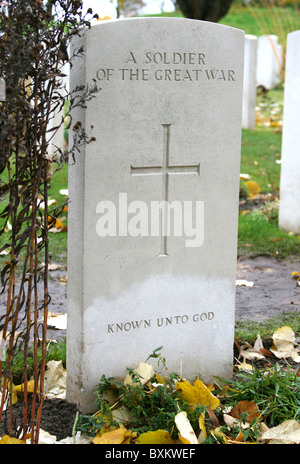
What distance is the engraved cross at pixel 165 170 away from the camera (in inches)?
110

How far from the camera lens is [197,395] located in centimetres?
265

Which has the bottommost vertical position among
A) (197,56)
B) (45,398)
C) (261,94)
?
(45,398)

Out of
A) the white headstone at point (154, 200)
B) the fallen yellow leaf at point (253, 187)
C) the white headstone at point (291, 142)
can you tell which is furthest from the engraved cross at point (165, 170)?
the fallen yellow leaf at point (253, 187)

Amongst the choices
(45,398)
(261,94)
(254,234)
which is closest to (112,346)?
(45,398)

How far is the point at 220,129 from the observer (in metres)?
2.94

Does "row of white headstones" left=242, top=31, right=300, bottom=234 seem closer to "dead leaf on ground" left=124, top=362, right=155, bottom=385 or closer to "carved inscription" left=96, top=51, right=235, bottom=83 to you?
"carved inscription" left=96, top=51, right=235, bottom=83

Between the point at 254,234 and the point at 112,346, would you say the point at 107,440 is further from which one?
the point at 254,234

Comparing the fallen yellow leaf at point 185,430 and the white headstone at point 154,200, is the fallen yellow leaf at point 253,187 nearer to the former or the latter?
the white headstone at point 154,200

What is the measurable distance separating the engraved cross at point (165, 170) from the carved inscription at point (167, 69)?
0.22 meters

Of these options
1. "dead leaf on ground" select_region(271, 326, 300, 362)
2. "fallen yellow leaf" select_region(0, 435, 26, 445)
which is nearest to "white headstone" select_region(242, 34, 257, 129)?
"dead leaf on ground" select_region(271, 326, 300, 362)

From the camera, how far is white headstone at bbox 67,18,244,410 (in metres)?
2.65

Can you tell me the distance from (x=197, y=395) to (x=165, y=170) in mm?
947

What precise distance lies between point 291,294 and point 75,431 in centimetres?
218
